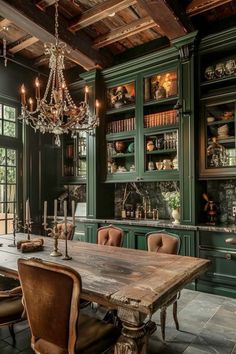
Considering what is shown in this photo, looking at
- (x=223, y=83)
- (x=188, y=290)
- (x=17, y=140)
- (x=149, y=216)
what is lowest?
(x=188, y=290)

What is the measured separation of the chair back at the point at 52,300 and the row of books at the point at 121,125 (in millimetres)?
3109

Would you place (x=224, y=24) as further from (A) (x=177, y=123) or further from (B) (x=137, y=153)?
(B) (x=137, y=153)

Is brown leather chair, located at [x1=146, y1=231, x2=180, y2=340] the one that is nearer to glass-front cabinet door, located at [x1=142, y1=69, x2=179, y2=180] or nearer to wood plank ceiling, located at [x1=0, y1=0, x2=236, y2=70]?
glass-front cabinet door, located at [x1=142, y1=69, x2=179, y2=180]

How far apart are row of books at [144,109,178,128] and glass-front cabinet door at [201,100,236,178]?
439 mm

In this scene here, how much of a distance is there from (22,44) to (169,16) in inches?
92.7

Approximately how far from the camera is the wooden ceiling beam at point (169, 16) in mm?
2858

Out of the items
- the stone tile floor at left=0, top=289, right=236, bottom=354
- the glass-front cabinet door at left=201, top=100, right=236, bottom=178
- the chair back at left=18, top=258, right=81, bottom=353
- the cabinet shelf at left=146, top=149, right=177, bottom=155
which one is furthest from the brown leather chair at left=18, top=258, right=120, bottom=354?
the cabinet shelf at left=146, top=149, right=177, bottom=155

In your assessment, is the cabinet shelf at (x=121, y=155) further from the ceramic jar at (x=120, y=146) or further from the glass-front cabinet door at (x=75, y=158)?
the glass-front cabinet door at (x=75, y=158)

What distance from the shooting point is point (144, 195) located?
4516mm

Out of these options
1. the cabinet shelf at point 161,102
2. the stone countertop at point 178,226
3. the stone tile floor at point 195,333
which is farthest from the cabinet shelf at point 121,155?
the stone tile floor at point 195,333

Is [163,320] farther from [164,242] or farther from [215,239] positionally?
[215,239]

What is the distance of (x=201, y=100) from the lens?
357cm

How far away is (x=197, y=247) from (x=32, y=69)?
4.00 metres

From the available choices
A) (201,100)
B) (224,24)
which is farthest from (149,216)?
(224,24)
